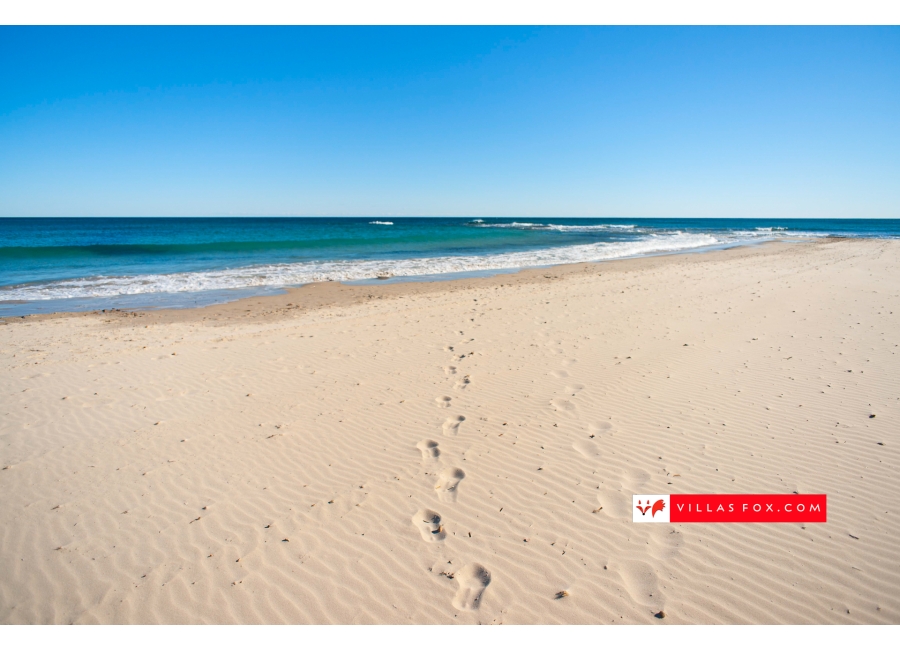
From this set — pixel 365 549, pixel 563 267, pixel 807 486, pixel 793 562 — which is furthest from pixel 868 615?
pixel 563 267

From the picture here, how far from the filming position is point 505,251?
29672 mm

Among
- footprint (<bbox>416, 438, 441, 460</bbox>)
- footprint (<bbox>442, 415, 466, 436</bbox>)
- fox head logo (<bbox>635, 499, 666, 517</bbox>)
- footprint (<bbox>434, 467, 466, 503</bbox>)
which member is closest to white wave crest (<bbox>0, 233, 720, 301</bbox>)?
footprint (<bbox>442, 415, 466, 436</bbox>)

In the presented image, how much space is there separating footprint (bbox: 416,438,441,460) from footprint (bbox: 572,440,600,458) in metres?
1.45

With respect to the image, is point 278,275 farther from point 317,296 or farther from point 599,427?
point 599,427

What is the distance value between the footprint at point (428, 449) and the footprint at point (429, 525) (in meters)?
0.81

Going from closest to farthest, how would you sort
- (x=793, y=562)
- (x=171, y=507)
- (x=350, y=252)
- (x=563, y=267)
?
(x=793, y=562), (x=171, y=507), (x=563, y=267), (x=350, y=252)

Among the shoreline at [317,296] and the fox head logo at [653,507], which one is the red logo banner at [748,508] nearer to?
the fox head logo at [653,507]

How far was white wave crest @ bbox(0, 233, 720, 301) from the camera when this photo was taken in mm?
15195

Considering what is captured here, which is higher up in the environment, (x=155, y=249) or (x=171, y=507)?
(x=155, y=249)

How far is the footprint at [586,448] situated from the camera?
4.34 meters

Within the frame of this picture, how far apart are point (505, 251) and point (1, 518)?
91.8 feet

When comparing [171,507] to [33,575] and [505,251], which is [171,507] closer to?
[33,575]

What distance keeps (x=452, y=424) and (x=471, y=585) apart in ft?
7.34

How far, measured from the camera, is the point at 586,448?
4449mm
